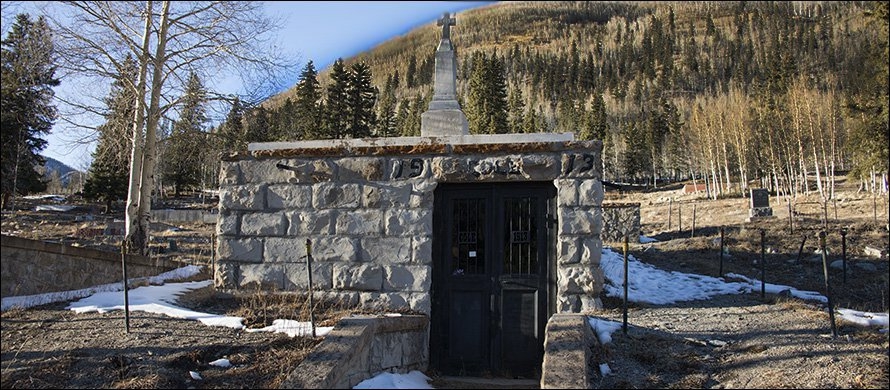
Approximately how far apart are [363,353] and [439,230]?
2317 mm

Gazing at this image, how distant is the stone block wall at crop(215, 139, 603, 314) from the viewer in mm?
7156

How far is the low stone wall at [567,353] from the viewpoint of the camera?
14.9ft

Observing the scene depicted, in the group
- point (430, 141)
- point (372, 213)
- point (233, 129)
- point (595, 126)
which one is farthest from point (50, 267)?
point (595, 126)

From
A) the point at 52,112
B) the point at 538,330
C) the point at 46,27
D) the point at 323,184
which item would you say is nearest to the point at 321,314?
the point at 323,184

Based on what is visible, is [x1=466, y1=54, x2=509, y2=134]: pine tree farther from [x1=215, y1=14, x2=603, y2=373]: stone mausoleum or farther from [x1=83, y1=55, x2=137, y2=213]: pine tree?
[x1=215, y1=14, x2=603, y2=373]: stone mausoleum

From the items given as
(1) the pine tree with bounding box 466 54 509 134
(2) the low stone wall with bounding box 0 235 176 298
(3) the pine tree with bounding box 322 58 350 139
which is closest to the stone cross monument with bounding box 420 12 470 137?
(2) the low stone wall with bounding box 0 235 176 298

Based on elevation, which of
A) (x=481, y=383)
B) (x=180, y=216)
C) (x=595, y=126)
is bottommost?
(x=481, y=383)

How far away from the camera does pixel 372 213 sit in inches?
302

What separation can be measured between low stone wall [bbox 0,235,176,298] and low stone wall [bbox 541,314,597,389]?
6.39 metres

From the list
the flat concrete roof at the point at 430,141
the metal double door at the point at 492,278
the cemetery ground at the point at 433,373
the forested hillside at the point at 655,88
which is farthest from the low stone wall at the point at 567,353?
the forested hillside at the point at 655,88

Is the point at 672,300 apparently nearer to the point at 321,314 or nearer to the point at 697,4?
the point at 321,314

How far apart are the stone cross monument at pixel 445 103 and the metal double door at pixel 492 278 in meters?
1.41

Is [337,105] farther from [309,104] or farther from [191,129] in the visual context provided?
[191,129]

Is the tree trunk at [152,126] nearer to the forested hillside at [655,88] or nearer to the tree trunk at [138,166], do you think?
the tree trunk at [138,166]
